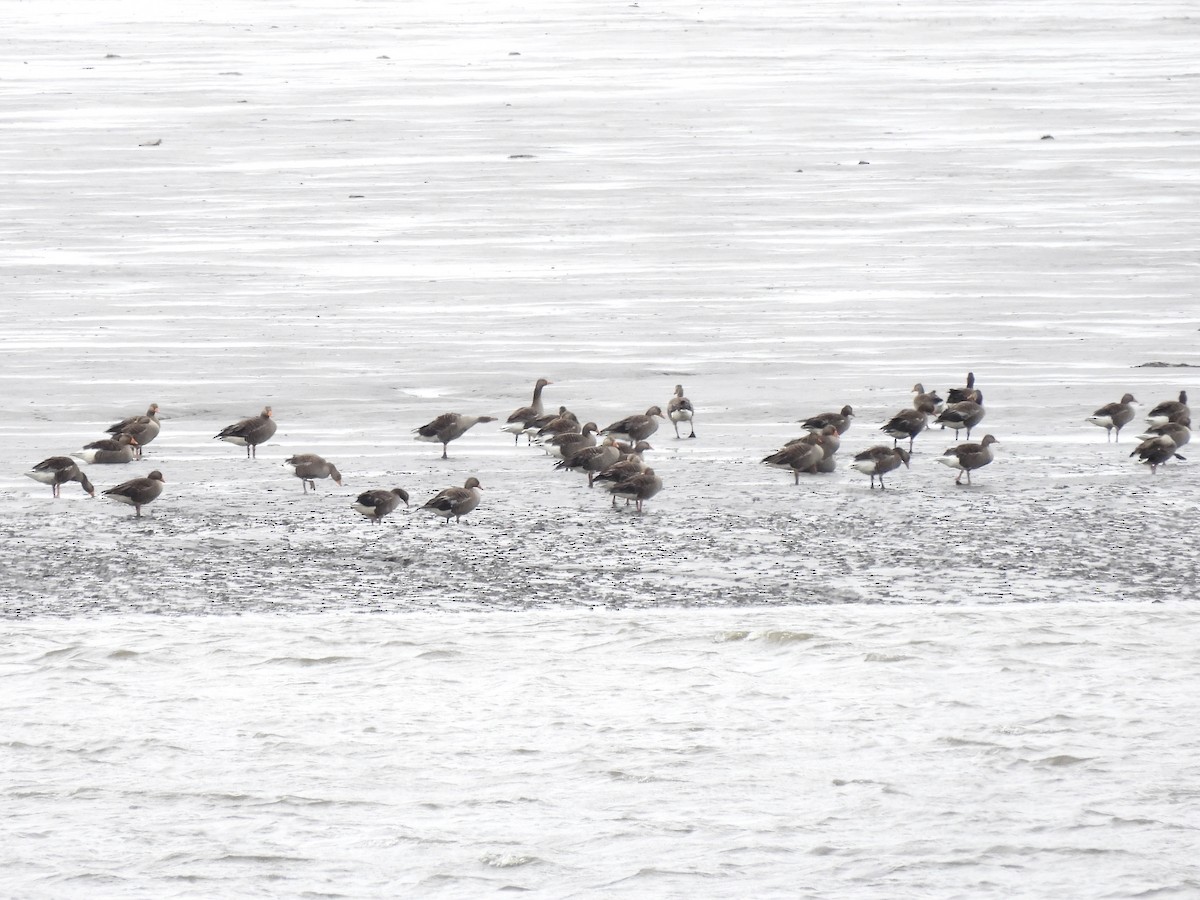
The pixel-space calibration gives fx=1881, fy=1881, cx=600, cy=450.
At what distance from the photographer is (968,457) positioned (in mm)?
14586

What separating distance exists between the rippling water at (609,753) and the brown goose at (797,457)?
3.46 m

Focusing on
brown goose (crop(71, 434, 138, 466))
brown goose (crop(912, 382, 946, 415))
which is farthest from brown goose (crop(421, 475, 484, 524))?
brown goose (crop(912, 382, 946, 415))

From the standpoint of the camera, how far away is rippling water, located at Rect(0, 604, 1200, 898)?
25.7ft

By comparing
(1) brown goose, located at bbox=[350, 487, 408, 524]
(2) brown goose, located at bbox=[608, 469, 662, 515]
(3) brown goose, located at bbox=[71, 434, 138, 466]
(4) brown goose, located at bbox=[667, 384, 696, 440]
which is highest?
(4) brown goose, located at bbox=[667, 384, 696, 440]

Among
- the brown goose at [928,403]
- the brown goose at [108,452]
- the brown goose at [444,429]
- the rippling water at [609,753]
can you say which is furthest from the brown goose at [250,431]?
the brown goose at [928,403]

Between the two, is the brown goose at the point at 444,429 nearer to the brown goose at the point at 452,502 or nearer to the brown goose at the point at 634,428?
the brown goose at the point at 634,428

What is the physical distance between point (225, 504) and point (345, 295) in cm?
912

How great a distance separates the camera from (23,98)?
44.3 meters

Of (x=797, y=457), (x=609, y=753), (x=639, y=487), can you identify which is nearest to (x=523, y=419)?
(x=639, y=487)

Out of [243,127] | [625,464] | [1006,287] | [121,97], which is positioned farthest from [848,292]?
[121,97]

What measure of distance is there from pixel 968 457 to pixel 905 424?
44.4 inches

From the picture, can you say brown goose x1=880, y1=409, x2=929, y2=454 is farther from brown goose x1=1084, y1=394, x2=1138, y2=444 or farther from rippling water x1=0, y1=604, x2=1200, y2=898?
rippling water x1=0, y1=604, x2=1200, y2=898

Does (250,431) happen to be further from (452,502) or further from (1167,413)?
(1167,413)

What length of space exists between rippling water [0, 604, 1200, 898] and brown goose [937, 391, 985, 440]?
477cm
